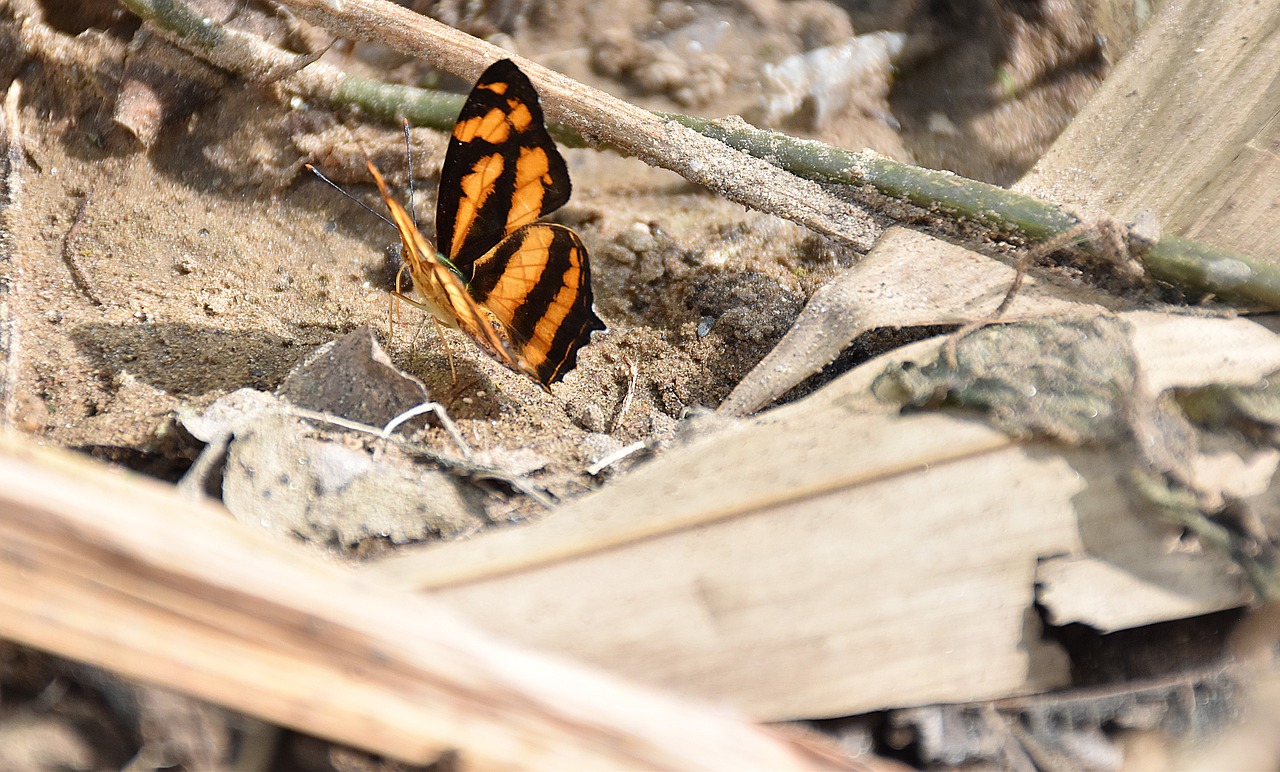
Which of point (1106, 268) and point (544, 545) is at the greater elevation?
point (1106, 268)

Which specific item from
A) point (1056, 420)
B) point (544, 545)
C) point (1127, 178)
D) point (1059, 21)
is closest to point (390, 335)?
point (544, 545)

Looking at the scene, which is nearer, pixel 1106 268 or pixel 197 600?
pixel 197 600

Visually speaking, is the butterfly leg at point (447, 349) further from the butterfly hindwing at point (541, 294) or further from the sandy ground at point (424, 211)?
the butterfly hindwing at point (541, 294)

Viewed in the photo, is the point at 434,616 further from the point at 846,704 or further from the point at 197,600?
the point at 846,704

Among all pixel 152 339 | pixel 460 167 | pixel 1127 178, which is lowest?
pixel 152 339

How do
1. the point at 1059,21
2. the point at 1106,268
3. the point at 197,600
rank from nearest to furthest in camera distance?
the point at 197,600
the point at 1106,268
the point at 1059,21

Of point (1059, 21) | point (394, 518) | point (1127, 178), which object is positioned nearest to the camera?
point (394, 518)

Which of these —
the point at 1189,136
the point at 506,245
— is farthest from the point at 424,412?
the point at 1189,136

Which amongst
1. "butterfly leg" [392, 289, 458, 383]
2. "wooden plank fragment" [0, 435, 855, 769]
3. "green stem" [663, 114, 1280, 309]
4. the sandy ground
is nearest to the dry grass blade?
"green stem" [663, 114, 1280, 309]
